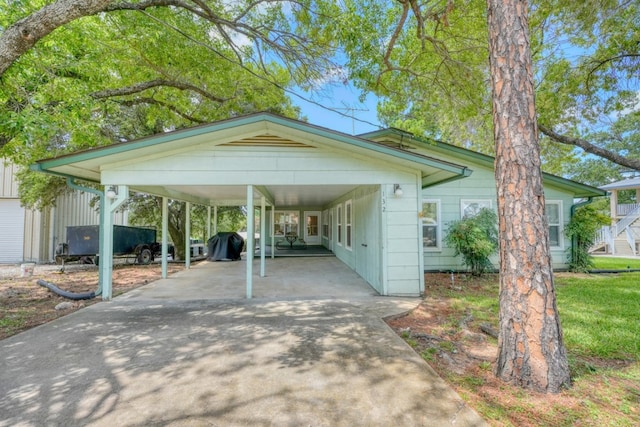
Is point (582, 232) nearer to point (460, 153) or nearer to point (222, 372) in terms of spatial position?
point (460, 153)

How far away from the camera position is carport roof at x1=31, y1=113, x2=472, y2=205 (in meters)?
5.37

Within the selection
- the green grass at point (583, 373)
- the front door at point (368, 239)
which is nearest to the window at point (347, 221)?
the front door at point (368, 239)

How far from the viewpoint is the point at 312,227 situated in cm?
1778

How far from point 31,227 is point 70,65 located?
1179cm

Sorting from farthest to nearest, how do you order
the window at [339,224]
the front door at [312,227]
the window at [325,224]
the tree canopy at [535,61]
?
the front door at [312,227] → the window at [325,224] → the window at [339,224] → the tree canopy at [535,61]

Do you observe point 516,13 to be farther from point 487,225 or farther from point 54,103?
point 54,103

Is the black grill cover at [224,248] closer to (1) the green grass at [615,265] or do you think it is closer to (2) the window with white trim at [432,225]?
(2) the window with white trim at [432,225]

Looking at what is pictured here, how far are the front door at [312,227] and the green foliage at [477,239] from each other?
9.94m

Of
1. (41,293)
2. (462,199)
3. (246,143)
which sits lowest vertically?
(41,293)

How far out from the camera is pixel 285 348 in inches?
143

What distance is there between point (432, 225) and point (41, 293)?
1015 centimetres

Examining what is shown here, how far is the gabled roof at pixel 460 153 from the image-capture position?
8.93 m

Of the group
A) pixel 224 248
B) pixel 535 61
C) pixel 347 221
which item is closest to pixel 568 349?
pixel 347 221

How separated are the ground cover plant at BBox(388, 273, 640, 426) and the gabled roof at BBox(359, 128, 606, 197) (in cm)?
333
